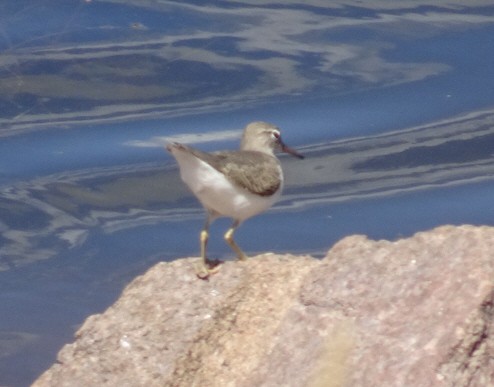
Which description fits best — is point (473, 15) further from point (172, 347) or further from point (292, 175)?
point (172, 347)

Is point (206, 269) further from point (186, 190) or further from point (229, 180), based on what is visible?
point (186, 190)

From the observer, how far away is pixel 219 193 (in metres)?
6.91

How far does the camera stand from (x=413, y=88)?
10961 millimetres

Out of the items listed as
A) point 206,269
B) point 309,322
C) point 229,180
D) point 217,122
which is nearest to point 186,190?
point 217,122

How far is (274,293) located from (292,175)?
15.7 ft

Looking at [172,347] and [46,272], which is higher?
[46,272]

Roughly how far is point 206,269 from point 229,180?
3.61 ft

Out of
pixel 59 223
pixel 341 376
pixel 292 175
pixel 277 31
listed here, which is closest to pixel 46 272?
pixel 59 223

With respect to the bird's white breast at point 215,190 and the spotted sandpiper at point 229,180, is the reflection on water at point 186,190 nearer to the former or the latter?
the spotted sandpiper at point 229,180

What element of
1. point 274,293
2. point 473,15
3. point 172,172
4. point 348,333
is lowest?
point 348,333

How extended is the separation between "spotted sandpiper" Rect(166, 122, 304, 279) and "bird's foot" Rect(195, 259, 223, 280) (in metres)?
0.37

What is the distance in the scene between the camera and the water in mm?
9570

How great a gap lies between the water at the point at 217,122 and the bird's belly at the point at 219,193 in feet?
6.55

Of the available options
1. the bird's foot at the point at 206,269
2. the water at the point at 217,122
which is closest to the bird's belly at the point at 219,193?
the bird's foot at the point at 206,269
